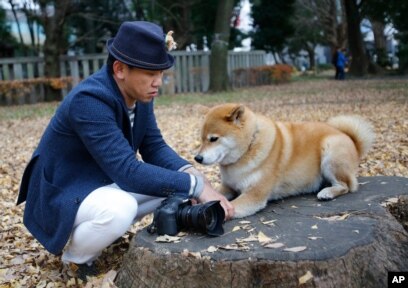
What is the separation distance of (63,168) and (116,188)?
1.04ft

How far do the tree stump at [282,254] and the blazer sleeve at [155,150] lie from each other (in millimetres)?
604

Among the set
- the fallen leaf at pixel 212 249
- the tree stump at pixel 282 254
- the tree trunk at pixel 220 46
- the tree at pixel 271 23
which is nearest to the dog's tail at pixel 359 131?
the tree stump at pixel 282 254

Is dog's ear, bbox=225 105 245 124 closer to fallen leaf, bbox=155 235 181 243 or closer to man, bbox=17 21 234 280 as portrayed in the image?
man, bbox=17 21 234 280

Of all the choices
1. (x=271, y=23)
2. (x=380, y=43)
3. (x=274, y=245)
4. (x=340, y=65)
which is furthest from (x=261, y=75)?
(x=274, y=245)

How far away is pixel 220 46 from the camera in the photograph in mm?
15492

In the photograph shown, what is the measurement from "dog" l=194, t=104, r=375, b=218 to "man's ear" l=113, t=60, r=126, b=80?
2.33ft

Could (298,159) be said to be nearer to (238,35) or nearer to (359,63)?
(359,63)

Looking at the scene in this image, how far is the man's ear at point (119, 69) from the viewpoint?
256 cm

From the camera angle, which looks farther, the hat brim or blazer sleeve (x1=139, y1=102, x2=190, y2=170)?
blazer sleeve (x1=139, y1=102, x2=190, y2=170)

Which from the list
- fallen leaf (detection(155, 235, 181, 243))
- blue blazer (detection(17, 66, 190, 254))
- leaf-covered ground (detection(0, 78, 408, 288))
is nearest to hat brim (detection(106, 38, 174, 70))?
blue blazer (detection(17, 66, 190, 254))

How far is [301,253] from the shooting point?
218 centimetres

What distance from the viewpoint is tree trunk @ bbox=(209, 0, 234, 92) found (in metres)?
15.5

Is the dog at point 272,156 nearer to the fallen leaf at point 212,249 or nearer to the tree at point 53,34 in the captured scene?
the fallen leaf at point 212,249

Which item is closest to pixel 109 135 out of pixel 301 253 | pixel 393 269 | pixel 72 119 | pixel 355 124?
pixel 72 119
